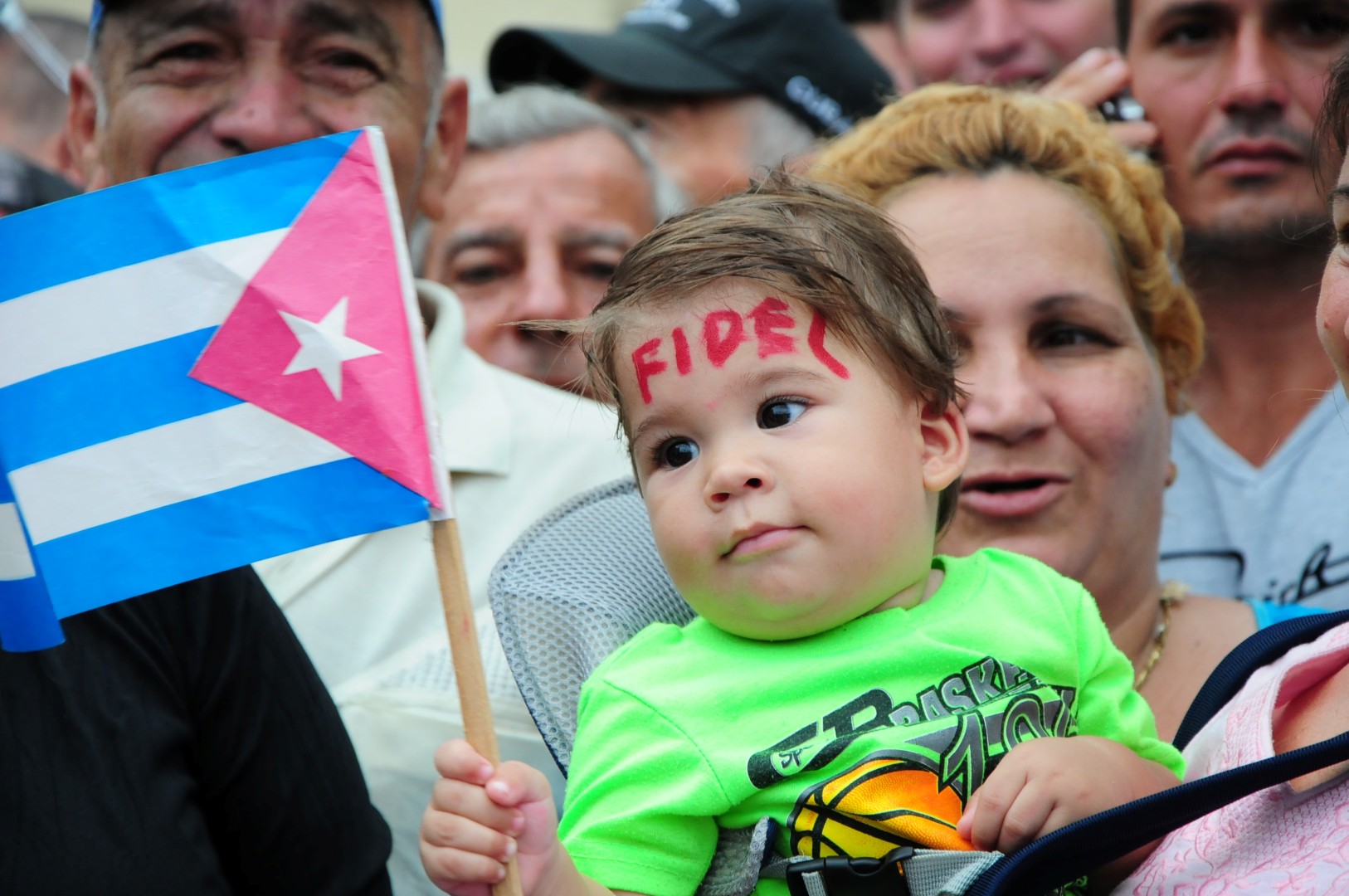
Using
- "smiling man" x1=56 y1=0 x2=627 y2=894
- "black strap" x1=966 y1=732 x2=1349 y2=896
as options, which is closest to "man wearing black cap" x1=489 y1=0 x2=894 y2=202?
"smiling man" x1=56 y1=0 x2=627 y2=894

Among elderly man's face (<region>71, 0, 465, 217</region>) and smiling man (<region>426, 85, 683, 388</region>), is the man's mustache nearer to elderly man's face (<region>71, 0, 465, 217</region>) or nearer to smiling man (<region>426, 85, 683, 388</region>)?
smiling man (<region>426, 85, 683, 388</region>)

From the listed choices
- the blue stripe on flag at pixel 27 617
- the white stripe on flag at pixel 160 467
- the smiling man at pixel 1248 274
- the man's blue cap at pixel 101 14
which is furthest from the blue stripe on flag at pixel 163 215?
the smiling man at pixel 1248 274

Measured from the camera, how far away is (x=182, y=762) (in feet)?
6.38

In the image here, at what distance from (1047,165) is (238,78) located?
5.49 ft

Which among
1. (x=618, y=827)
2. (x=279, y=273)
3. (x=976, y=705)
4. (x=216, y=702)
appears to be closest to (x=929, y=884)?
(x=976, y=705)

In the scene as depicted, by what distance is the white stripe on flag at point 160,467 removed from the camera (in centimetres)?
179

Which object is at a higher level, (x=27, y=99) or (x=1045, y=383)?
(x=27, y=99)

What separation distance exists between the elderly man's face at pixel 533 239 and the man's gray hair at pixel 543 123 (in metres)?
0.04

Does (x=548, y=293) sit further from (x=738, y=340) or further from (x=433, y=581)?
(x=738, y=340)

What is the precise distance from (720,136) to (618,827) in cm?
356

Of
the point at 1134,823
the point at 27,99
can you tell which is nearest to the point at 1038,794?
the point at 1134,823

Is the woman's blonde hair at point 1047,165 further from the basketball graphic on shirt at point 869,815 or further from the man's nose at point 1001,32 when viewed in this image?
the man's nose at point 1001,32

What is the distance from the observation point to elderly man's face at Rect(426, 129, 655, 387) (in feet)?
14.6

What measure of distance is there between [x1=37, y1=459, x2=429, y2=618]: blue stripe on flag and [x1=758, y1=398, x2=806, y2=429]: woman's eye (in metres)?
0.49
